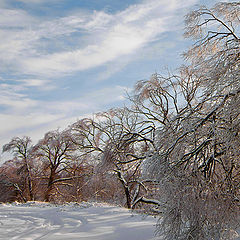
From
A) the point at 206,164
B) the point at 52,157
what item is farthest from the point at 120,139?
the point at 52,157

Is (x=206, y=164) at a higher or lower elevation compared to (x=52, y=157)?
lower

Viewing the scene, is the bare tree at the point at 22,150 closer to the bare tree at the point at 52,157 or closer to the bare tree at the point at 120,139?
the bare tree at the point at 52,157

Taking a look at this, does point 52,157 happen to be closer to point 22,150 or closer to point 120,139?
point 22,150

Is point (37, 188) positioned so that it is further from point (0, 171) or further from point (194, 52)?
point (194, 52)

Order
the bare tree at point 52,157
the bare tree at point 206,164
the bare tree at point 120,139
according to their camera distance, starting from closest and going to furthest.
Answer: the bare tree at point 206,164 < the bare tree at point 120,139 < the bare tree at point 52,157

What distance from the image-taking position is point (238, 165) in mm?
4707

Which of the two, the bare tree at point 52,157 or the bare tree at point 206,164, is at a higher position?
the bare tree at point 52,157

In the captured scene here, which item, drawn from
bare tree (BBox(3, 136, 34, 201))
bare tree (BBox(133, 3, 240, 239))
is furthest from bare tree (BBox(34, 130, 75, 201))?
bare tree (BBox(133, 3, 240, 239))

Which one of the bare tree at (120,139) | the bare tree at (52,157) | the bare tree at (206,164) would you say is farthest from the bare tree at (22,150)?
the bare tree at (206,164)

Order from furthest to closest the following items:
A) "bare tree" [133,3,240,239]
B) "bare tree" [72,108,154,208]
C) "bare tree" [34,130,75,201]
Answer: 1. "bare tree" [34,130,75,201]
2. "bare tree" [72,108,154,208]
3. "bare tree" [133,3,240,239]

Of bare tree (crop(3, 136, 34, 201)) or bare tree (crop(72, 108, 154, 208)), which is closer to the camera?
bare tree (crop(72, 108, 154, 208))

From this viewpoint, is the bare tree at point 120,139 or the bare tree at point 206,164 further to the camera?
the bare tree at point 120,139

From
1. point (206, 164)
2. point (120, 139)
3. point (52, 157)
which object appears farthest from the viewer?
point (52, 157)

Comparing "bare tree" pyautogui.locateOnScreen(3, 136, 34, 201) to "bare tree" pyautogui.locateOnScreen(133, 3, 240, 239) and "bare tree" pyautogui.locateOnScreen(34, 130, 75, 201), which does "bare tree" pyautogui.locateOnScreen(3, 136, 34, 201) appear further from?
"bare tree" pyautogui.locateOnScreen(133, 3, 240, 239)
